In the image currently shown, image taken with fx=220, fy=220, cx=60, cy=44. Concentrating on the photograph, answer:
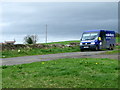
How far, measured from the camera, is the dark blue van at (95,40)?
2844 centimetres

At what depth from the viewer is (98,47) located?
28984 mm

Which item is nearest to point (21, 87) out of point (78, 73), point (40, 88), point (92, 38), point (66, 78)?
point (40, 88)

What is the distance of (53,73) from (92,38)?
69.9 ft

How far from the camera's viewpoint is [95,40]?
94.3 feet

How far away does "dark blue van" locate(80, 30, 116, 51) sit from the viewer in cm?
2844

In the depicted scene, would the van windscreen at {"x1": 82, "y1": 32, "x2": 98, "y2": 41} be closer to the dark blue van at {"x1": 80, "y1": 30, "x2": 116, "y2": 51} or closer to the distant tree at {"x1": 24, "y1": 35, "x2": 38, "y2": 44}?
the dark blue van at {"x1": 80, "y1": 30, "x2": 116, "y2": 51}

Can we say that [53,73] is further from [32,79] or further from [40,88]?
[40,88]

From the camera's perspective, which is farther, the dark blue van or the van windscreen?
the van windscreen

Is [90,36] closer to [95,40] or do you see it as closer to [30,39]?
[95,40]

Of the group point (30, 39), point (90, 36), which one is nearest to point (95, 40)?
point (90, 36)

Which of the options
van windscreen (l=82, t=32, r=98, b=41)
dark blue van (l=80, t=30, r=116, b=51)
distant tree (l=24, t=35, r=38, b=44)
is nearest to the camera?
dark blue van (l=80, t=30, r=116, b=51)

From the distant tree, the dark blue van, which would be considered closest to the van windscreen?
the dark blue van

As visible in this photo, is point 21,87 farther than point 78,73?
No

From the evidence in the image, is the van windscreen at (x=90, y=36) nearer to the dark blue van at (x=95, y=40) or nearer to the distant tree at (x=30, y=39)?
the dark blue van at (x=95, y=40)
